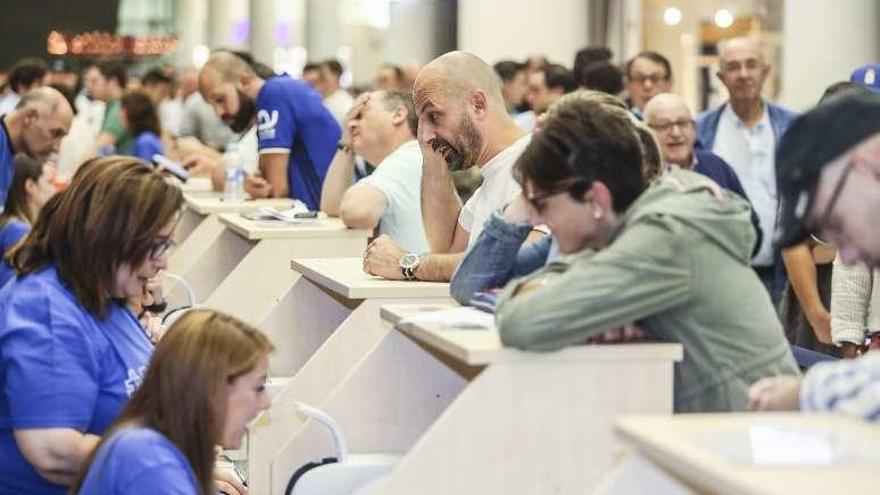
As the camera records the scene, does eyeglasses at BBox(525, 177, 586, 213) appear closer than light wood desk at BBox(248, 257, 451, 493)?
Yes

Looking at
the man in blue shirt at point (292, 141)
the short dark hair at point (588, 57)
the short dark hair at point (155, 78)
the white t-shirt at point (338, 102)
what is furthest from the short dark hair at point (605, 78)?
the short dark hair at point (155, 78)

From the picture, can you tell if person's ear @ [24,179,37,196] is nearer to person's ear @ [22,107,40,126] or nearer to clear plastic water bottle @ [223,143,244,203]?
person's ear @ [22,107,40,126]

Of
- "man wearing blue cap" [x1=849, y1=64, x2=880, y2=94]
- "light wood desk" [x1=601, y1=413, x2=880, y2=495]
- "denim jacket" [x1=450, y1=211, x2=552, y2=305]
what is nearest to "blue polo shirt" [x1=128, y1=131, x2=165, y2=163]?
"man wearing blue cap" [x1=849, y1=64, x2=880, y2=94]

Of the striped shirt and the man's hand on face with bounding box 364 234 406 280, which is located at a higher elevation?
the striped shirt

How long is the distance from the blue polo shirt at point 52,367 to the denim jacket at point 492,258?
77cm

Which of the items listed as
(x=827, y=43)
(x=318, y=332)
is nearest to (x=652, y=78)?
(x=827, y=43)

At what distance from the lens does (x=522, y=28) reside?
12656 millimetres

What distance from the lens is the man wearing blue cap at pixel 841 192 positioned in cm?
245

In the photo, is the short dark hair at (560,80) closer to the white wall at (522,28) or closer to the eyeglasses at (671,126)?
the eyeglasses at (671,126)

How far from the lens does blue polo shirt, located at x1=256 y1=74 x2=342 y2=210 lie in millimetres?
7688

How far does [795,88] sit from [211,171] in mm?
3474

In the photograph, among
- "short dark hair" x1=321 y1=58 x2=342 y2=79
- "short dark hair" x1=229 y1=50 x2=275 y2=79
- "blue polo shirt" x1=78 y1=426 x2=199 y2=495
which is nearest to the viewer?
"blue polo shirt" x1=78 y1=426 x2=199 y2=495

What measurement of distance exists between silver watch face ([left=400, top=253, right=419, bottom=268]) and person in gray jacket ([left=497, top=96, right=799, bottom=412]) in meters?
1.13

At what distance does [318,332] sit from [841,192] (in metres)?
2.95
